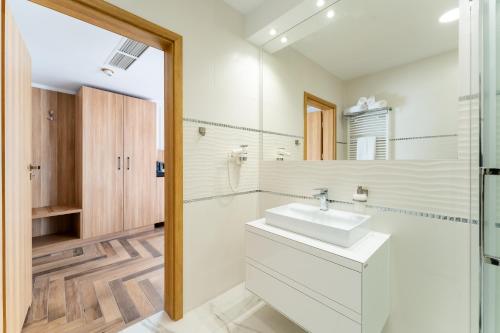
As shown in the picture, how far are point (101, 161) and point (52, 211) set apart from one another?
90cm

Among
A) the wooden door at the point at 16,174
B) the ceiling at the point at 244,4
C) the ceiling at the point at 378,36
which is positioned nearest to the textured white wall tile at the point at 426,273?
the ceiling at the point at 378,36

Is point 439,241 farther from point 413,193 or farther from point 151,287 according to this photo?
point 151,287

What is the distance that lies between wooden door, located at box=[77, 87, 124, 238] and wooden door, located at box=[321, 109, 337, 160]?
3083mm

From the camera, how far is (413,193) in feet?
3.86

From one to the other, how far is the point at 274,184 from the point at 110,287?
1808 millimetres

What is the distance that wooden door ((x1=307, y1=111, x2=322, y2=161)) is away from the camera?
5.53 ft

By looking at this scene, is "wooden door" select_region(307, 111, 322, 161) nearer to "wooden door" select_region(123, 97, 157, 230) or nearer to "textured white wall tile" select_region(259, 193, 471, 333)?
"textured white wall tile" select_region(259, 193, 471, 333)

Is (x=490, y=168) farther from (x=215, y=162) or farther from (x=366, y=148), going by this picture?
(x=215, y=162)

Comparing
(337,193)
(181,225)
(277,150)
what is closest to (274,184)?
(277,150)

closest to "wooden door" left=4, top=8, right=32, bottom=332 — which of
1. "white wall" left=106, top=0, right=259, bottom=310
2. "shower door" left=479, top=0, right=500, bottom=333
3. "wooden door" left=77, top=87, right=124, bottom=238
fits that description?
"white wall" left=106, top=0, right=259, bottom=310

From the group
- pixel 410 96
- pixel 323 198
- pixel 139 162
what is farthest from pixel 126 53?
pixel 410 96

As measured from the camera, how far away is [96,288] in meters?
1.96

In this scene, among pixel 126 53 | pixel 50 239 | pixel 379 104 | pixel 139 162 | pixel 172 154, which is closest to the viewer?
pixel 379 104

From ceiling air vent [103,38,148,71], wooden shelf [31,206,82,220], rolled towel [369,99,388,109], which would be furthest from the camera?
wooden shelf [31,206,82,220]
